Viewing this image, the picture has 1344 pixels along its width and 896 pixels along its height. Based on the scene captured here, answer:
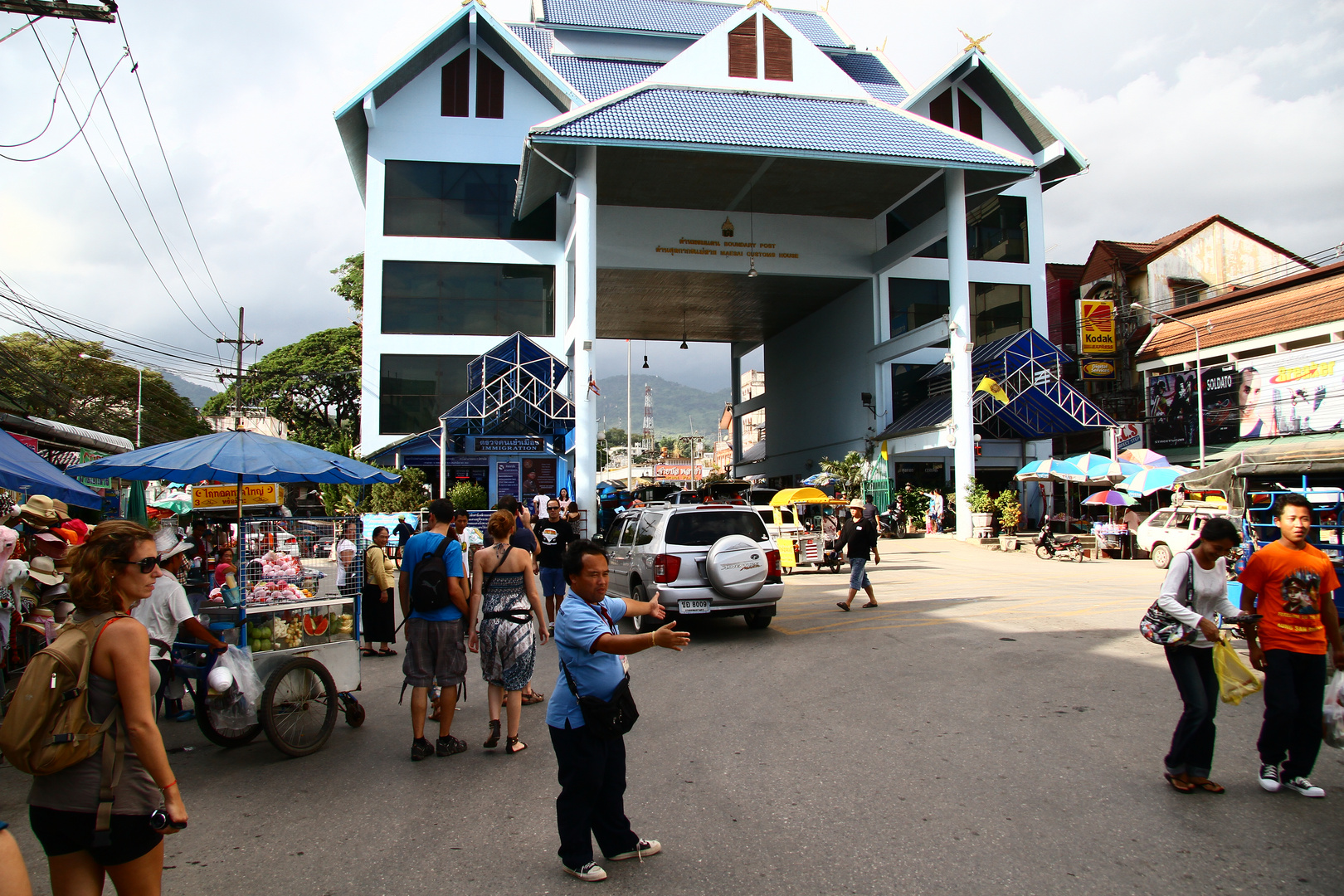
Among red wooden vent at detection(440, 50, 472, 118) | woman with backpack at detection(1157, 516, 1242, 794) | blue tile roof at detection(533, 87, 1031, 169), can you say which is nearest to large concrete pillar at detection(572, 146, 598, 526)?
blue tile roof at detection(533, 87, 1031, 169)

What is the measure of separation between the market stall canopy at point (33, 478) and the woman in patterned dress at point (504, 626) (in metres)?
4.67

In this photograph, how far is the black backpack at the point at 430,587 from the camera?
20.7 feet

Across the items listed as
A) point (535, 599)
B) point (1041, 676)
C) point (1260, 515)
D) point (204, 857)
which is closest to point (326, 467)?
point (535, 599)

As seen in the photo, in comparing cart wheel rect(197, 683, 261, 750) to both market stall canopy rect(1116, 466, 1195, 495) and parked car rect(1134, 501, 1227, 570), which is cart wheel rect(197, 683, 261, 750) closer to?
parked car rect(1134, 501, 1227, 570)

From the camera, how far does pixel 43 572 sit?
7684 mm

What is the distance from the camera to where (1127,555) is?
23.4 meters

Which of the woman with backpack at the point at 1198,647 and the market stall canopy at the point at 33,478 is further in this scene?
the market stall canopy at the point at 33,478

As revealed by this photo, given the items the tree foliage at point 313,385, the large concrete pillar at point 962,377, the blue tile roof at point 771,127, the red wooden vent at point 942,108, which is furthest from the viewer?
the tree foliage at point 313,385

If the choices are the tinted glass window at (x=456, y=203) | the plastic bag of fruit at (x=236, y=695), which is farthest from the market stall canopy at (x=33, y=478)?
the tinted glass window at (x=456, y=203)

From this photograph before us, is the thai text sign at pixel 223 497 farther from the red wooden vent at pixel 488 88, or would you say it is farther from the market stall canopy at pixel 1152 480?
the red wooden vent at pixel 488 88

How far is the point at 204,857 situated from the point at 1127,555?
24391mm

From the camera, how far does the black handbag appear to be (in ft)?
13.1

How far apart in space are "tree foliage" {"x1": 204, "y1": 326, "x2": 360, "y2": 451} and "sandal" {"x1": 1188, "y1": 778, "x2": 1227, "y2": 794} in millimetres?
48604

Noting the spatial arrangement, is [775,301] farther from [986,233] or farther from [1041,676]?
[1041,676]
